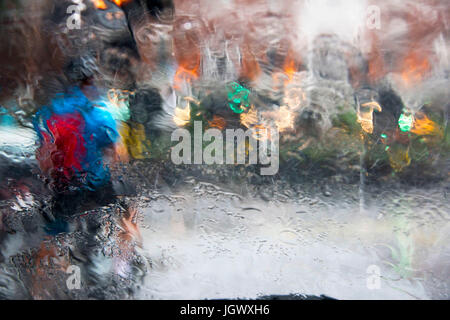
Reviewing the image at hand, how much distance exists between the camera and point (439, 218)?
121 cm

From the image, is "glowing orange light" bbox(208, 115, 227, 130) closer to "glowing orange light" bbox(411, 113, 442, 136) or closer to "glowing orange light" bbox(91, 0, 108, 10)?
"glowing orange light" bbox(91, 0, 108, 10)

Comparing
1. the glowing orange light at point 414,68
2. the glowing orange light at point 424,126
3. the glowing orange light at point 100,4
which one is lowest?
the glowing orange light at point 424,126

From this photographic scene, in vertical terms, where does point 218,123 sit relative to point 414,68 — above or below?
below

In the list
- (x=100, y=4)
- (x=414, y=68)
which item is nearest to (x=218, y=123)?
(x=100, y=4)

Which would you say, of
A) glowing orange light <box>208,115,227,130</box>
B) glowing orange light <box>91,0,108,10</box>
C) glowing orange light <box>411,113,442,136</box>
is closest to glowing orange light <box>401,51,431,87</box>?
glowing orange light <box>411,113,442,136</box>

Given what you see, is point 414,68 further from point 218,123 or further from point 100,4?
point 100,4

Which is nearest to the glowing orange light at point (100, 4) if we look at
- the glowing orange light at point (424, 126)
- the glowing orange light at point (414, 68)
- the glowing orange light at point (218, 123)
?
the glowing orange light at point (218, 123)

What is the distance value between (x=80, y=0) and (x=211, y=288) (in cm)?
127

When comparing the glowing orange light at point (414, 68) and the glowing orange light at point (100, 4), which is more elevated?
the glowing orange light at point (100, 4)

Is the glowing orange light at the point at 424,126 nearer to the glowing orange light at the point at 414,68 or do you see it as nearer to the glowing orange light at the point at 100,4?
the glowing orange light at the point at 414,68

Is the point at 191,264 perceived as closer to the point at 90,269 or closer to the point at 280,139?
the point at 90,269

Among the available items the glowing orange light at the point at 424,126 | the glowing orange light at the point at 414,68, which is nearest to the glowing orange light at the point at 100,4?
the glowing orange light at the point at 414,68

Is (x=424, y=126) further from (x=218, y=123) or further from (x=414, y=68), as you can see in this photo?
(x=218, y=123)

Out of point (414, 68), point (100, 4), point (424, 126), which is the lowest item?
point (424, 126)
